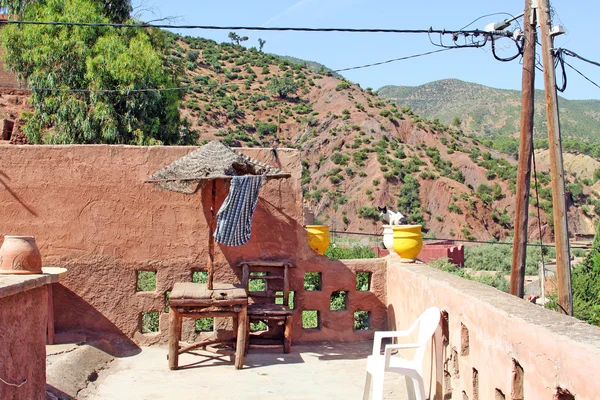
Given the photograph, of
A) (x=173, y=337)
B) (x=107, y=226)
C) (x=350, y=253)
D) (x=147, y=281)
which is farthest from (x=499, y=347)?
(x=350, y=253)

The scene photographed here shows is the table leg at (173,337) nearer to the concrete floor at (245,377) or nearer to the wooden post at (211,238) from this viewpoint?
the concrete floor at (245,377)

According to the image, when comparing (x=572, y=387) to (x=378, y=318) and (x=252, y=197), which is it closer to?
(x=252, y=197)

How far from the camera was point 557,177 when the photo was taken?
8680mm

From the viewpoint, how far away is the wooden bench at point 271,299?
8547 millimetres

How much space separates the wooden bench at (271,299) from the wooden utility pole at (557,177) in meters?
3.49

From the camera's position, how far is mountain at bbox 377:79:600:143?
282 ft

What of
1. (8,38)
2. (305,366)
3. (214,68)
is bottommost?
(305,366)

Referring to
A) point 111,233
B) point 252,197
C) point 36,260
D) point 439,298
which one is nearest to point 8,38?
point 111,233

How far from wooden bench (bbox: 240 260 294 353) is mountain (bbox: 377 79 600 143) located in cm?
6962

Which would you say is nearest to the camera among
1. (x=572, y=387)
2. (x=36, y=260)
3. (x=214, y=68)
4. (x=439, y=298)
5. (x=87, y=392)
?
(x=572, y=387)

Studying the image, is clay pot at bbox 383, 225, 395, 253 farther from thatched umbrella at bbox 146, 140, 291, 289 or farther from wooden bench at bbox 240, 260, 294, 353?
thatched umbrella at bbox 146, 140, 291, 289

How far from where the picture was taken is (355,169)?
48875 millimetres

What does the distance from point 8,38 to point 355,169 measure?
30520 mm

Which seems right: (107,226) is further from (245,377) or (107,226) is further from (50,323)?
(245,377)
